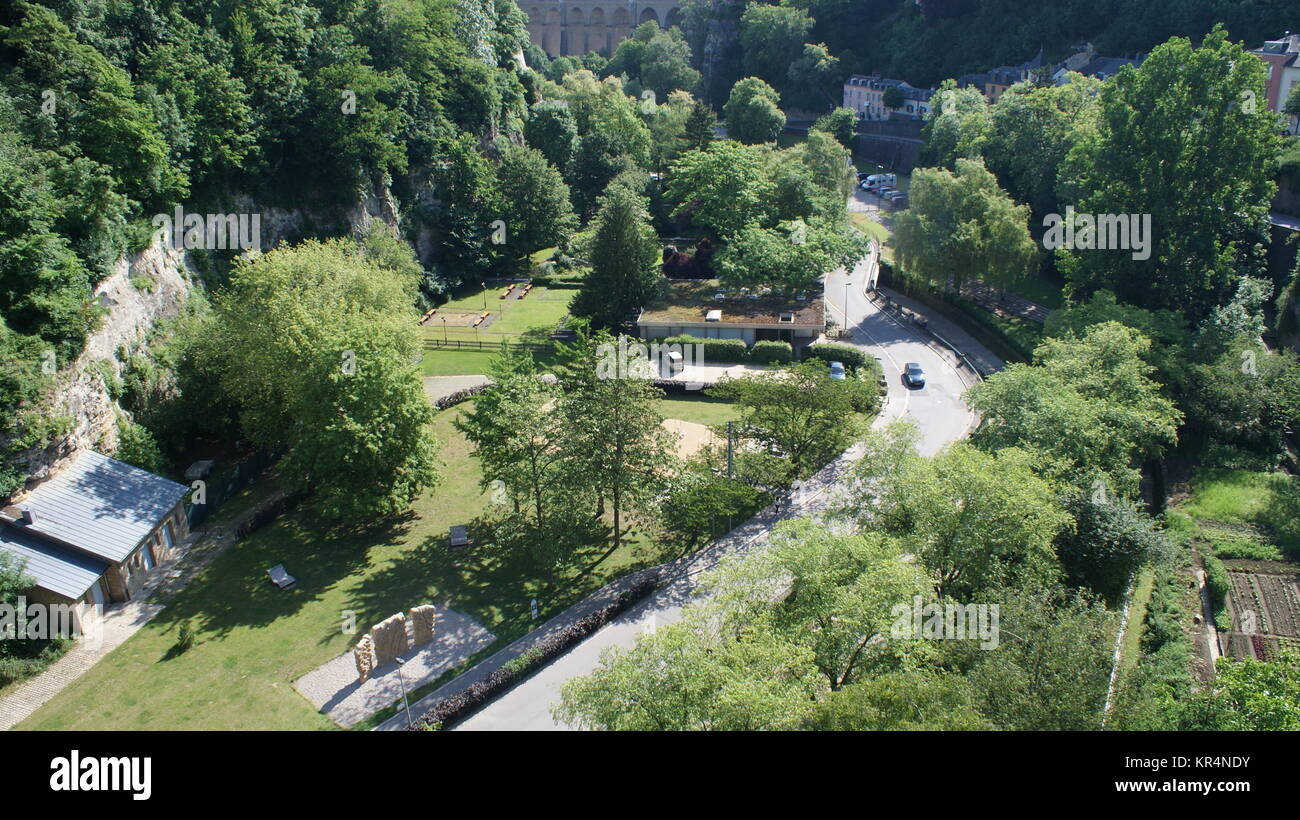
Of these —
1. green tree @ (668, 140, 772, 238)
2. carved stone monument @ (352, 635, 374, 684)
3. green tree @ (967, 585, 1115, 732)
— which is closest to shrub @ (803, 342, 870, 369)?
green tree @ (668, 140, 772, 238)

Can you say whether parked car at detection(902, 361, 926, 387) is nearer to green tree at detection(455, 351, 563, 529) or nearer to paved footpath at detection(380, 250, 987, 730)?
paved footpath at detection(380, 250, 987, 730)

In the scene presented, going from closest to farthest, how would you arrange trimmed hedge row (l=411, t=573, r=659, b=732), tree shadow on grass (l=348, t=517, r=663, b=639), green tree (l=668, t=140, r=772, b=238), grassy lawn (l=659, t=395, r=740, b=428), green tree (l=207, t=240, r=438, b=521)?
trimmed hedge row (l=411, t=573, r=659, b=732)
tree shadow on grass (l=348, t=517, r=663, b=639)
green tree (l=207, t=240, r=438, b=521)
grassy lawn (l=659, t=395, r=740, b=428)
green tree (l=668, t=140, r=772, b=238)

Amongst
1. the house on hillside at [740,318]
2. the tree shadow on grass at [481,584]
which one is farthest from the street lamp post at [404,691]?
the house on hillside at [740,318]

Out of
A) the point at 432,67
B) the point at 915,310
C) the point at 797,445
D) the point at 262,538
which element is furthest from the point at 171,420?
the point at 915,310

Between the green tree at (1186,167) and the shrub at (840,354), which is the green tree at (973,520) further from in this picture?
the green tree at (1186,167)

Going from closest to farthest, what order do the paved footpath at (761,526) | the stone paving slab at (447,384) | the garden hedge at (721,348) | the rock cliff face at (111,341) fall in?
1. the paved footpath at (761,526)
2. the rock cliff face at (111,341)
3. the stone paving slab at (447,384)
4. the garden hedge at (721,348)

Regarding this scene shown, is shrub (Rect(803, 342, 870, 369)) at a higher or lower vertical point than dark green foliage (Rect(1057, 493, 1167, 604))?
higher
